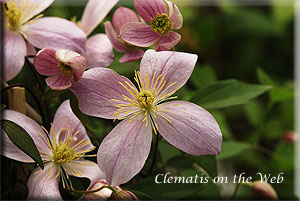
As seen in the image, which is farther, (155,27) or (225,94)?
(225,94)

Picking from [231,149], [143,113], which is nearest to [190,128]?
[143,113]

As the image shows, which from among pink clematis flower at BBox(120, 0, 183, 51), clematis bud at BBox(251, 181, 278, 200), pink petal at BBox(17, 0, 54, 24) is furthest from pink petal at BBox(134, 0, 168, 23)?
clematis bud at BBox(251, 181, 278, 200)

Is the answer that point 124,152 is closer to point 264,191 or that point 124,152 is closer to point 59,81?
point 59,81

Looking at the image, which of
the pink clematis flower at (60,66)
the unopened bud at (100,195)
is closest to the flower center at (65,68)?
the pink clematis flower at (60,66)

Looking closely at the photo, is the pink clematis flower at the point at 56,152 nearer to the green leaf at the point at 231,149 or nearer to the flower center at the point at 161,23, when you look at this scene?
the flower center at the point at 161,23

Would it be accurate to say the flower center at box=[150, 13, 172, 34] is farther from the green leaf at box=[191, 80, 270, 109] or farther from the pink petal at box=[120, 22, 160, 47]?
the green leaf at box=[191, 80, 270, 109]

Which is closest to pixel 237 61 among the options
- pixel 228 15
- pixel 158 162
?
pixel 228 15
